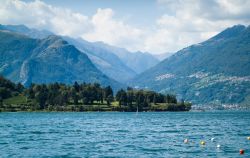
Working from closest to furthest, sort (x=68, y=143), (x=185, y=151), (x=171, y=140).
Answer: (x=185, y=151), (x=68, y=143), (x=171, y=140)

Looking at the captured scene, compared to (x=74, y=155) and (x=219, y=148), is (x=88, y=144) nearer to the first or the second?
(x=74, y=155)

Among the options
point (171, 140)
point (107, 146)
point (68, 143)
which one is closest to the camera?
point (107, 146)

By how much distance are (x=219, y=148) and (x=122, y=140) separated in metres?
24.2

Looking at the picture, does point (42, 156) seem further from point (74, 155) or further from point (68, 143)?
point (68, 143)

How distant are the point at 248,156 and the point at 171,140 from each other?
27898 millimetres

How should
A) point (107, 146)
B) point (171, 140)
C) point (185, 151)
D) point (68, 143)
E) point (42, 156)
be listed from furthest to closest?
1. point (171, 140)
2. point (68, 143)
3. point (107, 146)
4. point (185, 151)
5. point (42, 156)

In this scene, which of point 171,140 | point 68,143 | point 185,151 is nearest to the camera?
point 185,151

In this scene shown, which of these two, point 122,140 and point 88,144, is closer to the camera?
point 88,144

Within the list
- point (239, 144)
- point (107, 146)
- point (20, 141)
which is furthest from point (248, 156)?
point (20, 141)

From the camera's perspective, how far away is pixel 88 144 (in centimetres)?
9331

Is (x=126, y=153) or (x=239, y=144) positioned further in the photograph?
(x=239, y=144)

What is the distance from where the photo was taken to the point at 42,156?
7606 cm

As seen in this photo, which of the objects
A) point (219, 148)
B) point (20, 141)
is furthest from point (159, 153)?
point (20, 141)

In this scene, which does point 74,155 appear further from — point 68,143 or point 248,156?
point 248,156
